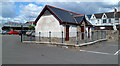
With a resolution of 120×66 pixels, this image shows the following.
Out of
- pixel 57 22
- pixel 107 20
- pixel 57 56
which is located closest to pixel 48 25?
pixel 57 22

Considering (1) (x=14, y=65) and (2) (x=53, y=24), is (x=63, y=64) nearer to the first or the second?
(1) (x=14, y=65)

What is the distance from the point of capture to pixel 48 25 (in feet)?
54.3

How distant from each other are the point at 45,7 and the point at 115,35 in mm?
14959

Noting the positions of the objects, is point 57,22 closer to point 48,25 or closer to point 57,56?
point 48,25

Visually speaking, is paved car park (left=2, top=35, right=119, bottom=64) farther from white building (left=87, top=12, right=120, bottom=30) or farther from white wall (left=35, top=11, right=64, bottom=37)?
white building (left=87, top=12, right=120, bottom=30)

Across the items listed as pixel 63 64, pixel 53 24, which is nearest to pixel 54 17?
pixel 53 24

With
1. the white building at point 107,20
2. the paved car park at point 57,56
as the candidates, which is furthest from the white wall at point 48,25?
the white building at point 107,20

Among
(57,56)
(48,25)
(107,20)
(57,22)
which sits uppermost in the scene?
(107,20)

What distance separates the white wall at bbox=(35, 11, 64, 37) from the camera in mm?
15466

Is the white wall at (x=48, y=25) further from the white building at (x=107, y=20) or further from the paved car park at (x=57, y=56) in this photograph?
the white building at (x=107, y=20)

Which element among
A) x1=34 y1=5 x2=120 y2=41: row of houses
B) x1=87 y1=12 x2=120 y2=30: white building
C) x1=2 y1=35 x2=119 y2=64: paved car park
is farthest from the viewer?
x1=87 y1=12 x2=120 y2=30: white building

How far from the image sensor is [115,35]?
70.3ft

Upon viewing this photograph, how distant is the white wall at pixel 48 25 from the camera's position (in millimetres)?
15466

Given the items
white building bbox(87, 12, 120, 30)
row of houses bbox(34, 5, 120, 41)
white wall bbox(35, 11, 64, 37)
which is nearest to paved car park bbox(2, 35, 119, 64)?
row of houses bbox(34, 5, 120, 41)
